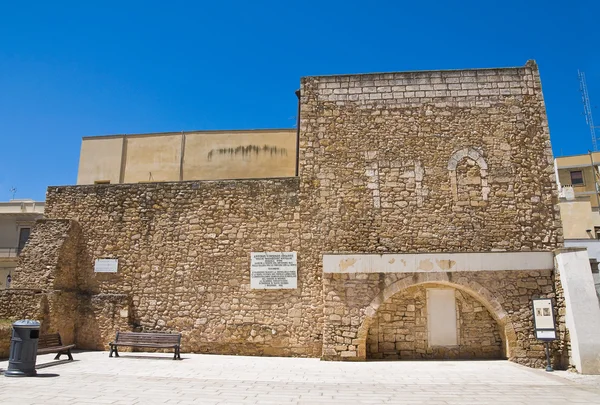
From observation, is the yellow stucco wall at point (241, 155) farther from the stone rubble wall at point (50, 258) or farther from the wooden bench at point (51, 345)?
the wooden bench at point (51, 345)

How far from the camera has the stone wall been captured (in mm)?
11711

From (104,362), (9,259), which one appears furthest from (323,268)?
(9,259)

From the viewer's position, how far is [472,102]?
12.8m

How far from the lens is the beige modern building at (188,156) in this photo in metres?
15.7

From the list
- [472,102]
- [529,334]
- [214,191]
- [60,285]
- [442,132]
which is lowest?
[529,334]

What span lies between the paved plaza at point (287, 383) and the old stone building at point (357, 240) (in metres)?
1.14

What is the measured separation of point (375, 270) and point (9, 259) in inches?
963

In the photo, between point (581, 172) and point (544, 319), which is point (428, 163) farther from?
point (581, 172)

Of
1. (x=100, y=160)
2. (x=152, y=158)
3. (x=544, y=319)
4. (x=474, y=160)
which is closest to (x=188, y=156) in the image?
(x=152, y=158)

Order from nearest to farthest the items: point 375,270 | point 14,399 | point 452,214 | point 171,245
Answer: point 14,399 < point 375,270 < point 452,214 < point 171,245

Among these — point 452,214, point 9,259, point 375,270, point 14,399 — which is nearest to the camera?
point 14,399

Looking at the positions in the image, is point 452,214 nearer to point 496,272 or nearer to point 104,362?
point 496,272

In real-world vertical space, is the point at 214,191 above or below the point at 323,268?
above

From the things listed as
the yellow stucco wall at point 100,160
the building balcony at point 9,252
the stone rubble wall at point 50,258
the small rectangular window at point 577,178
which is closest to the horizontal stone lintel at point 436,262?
the stone rubble wall at point 50,258
